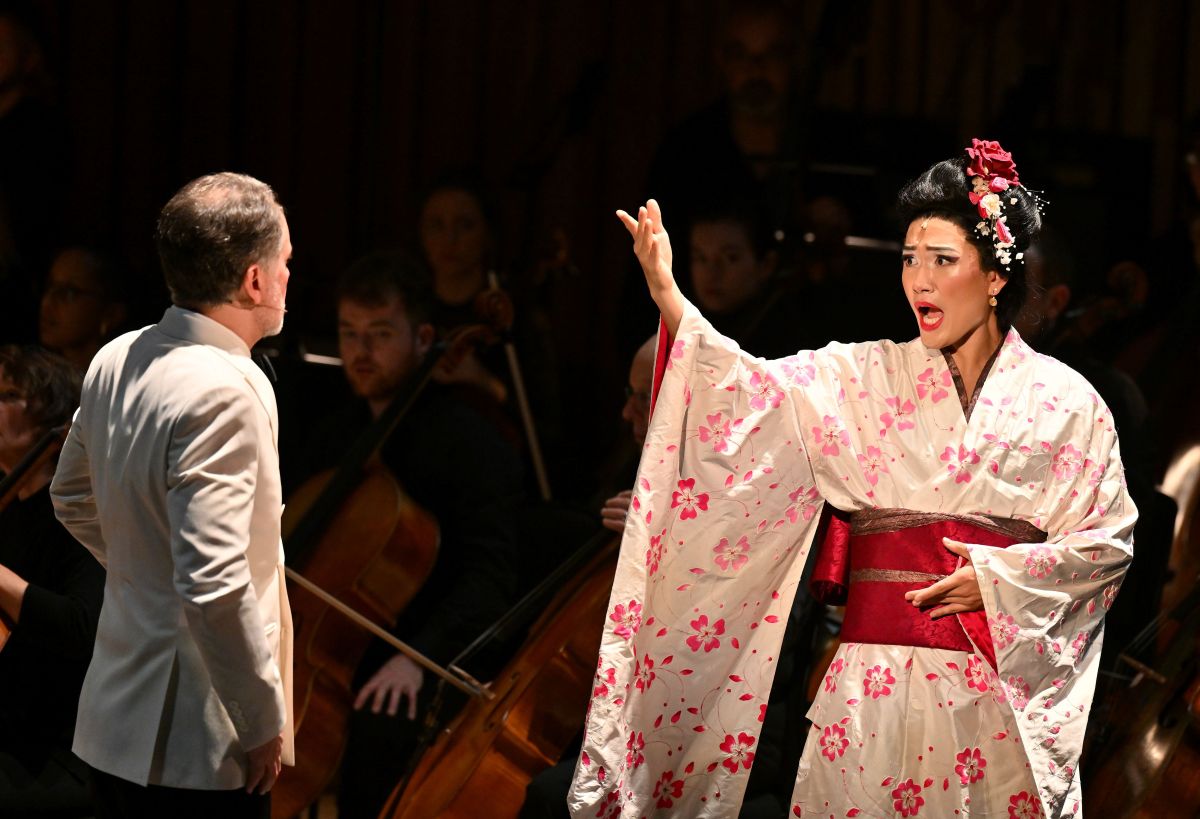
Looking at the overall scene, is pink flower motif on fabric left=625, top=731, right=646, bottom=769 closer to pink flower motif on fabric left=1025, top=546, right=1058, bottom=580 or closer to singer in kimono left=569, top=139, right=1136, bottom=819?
singer in kimono left=569, top=139, right=1136, bottom=819

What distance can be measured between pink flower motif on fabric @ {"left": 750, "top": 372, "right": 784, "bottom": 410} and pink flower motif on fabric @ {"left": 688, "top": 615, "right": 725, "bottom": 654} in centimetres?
31

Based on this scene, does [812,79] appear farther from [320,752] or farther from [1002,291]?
[320,752]

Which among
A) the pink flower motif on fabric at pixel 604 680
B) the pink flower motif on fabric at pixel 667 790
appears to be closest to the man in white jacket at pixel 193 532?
the pink flower motif on fabric at pixel 604 680

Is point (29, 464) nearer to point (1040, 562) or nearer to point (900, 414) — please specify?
point (900, 414)

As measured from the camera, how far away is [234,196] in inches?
69.9

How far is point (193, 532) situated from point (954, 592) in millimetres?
988

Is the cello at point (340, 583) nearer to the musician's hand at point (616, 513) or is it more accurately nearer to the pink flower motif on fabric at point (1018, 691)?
the musician's hand at point (616, 513)

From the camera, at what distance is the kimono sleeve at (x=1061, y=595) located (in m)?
1.96

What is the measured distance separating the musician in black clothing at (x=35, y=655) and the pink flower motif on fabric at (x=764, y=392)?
107 cm

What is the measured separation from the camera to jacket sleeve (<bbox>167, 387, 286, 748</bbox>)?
165 centimetres

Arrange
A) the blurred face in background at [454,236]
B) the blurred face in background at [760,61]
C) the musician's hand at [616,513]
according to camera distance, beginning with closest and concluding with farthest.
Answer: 1. the musician's hand at [616,513]
2. the blurred face in background at [454,236]
3. the blurred face in background at [760,61]

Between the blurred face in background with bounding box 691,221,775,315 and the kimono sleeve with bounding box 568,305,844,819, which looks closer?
the kimono sleeve with bounding box 568,305,844,819

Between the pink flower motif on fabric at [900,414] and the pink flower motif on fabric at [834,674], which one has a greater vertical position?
the pink flower motif on fabric at [900,414]

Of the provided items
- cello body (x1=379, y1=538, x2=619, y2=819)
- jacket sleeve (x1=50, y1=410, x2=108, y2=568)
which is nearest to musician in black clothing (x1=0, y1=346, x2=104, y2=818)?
jacket sleeve (x1=50, y1=410, x2=108, y2=568)
